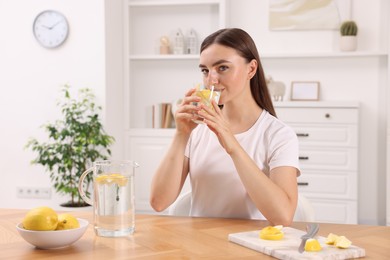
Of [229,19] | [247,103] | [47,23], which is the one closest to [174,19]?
[229,19]

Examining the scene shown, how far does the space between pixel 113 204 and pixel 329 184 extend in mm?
3275

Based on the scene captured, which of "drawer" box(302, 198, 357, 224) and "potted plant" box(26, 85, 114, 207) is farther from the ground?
"potted plant" box(26, 85, 114, 207)

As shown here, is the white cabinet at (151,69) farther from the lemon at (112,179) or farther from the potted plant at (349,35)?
the lemon at (112,179)

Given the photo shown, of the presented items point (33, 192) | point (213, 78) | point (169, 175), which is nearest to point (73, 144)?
point (33, 192)

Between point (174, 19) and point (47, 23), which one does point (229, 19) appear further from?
point (47, 23)

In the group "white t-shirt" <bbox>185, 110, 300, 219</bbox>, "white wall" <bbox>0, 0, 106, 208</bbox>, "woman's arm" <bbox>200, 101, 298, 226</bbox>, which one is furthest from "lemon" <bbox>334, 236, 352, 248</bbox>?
"white wall" <bbox>0, 0, 106, 208</bbox>

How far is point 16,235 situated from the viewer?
60.5 inches

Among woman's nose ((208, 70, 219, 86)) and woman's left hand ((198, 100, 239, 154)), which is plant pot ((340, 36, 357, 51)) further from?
woman's left hand ((198, 100, 239, 154))

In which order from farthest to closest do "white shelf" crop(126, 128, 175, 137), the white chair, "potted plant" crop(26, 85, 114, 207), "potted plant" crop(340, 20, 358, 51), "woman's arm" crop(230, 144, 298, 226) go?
"white shelf" crop(126, 128, 175, 137) < "potted plant" crop(340, 20, 358, 51) < "potted plant" crop(26, 85, 114, 207) < the white chair < "woman's arm" crop(230, 144, 298, 226)

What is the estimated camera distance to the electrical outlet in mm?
4801

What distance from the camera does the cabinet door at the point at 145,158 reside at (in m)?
4.95

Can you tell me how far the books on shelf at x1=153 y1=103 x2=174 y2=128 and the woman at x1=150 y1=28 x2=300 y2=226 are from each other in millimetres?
2898

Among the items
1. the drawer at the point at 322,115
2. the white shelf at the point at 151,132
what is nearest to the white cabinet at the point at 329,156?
the drawer at the point at 322,115

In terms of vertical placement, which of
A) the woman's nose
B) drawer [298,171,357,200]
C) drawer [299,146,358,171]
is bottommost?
drawer [298,171,357,200]
